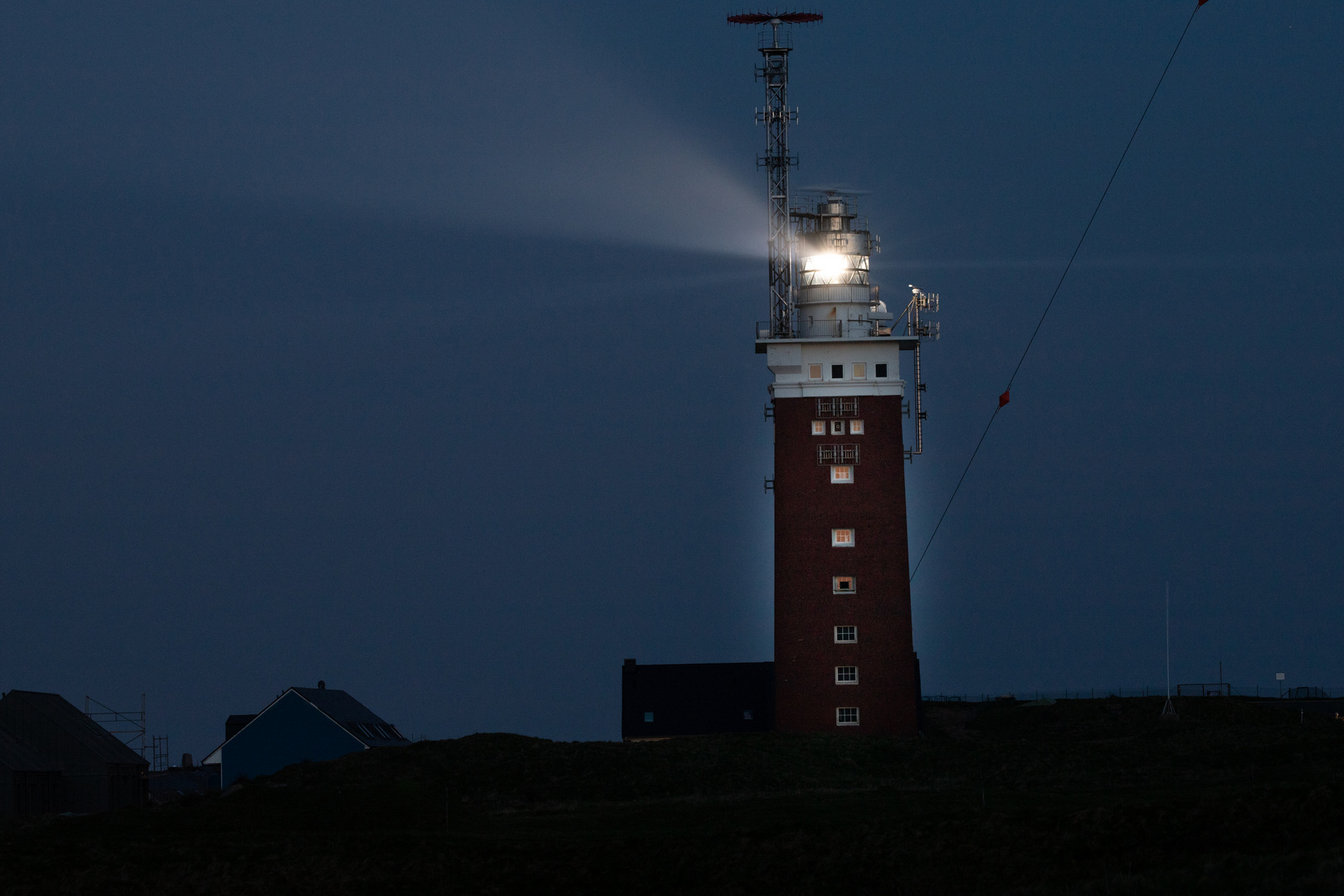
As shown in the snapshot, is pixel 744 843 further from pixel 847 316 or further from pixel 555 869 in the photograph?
pixel 847 316

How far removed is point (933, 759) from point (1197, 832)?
22821 mm

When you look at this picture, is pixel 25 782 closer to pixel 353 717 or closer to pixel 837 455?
pixel 353 717

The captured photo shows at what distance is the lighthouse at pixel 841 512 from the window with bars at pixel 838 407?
43 mm

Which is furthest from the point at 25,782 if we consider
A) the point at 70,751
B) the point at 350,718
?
the point at 350,718

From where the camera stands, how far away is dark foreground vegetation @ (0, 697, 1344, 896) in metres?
30.8

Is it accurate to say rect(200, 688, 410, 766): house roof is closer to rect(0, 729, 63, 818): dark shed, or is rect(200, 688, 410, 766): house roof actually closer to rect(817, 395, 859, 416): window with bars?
rect(0, 729, 63, 818): dark shed

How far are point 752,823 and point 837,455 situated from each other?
24.7m

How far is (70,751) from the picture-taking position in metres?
54.8

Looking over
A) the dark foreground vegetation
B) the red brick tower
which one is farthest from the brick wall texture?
the dark foreground vegetation

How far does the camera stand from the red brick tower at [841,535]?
5903cm

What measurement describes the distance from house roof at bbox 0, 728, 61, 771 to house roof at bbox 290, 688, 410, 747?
1071 centimetres

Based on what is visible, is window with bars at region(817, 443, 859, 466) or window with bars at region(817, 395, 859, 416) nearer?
window with bars at region(817, 443, 859, 466)

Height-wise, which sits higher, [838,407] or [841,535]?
[838,407]

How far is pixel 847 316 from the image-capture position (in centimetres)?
6244
